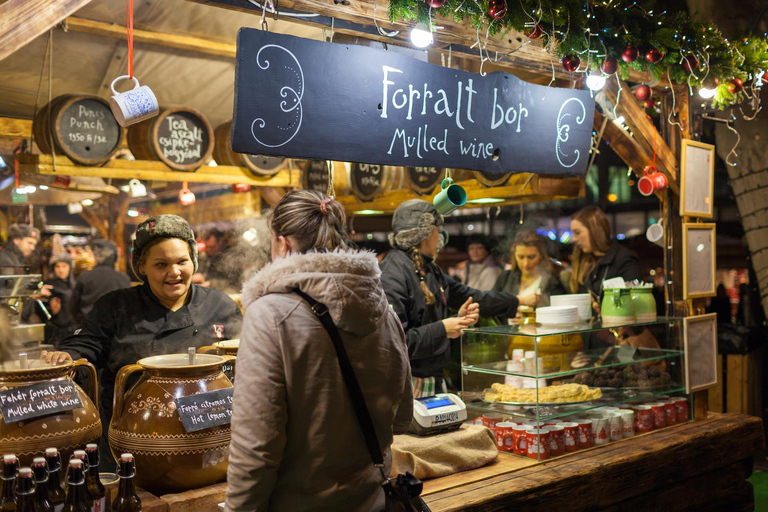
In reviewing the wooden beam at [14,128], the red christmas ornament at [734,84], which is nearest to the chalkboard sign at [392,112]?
the red christmas ornament at [734,84]

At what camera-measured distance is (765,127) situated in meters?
5.29

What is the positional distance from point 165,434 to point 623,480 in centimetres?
225

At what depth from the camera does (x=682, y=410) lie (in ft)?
13.1

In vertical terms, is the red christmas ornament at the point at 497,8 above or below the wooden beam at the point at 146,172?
above

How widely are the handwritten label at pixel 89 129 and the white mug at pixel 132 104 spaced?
98.5 inches

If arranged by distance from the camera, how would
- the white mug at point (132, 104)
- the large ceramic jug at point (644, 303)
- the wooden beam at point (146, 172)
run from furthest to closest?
1. the wooden beam at point (146, 172)
2. the large ceramic jug at point (644, 303)
3. the white mug at point (132, 104)

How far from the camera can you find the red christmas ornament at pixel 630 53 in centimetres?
351

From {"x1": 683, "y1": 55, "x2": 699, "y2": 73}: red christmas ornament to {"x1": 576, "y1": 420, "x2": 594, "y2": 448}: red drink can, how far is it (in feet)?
7.18

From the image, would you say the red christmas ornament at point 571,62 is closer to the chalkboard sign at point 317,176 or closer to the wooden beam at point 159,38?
the wooden beam at point 159,38

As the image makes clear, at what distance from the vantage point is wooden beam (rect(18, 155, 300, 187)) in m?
4.72

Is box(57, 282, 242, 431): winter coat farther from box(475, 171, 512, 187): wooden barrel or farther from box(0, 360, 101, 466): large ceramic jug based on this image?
box(475, 171, 512, 187): wooden barrel

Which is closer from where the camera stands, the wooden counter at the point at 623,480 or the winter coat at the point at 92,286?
the wooden counter at the point at 623,480

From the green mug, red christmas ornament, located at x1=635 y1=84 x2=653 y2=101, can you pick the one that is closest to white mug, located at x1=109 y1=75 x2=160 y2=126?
the green mug

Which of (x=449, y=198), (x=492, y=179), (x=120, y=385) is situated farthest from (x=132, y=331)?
(x=492, y=179)
